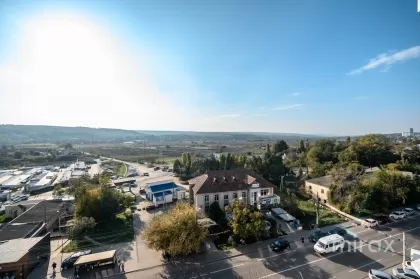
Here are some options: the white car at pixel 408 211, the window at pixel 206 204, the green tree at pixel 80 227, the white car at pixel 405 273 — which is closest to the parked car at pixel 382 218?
the white car at pixel 408 211

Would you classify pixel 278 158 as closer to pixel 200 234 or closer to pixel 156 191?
pixel 156 191

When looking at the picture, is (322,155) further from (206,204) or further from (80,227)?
(80,227)

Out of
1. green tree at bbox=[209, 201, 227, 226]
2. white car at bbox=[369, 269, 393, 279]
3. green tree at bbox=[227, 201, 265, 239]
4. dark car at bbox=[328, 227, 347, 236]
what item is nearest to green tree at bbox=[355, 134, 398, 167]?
dark car at bbox=[328, 227, 347, 236]

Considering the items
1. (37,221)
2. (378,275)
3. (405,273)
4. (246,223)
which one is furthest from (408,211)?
(37,221)

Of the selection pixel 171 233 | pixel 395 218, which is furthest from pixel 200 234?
pixel 395 218

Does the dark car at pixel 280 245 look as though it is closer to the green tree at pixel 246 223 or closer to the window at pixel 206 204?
the green tree at pixel 246 223

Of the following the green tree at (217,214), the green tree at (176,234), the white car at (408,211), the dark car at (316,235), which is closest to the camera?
the green tree at (176,234)

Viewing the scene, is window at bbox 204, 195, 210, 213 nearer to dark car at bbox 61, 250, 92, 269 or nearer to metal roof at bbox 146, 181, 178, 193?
metal roof at bbox 146, 181, 178, 193
